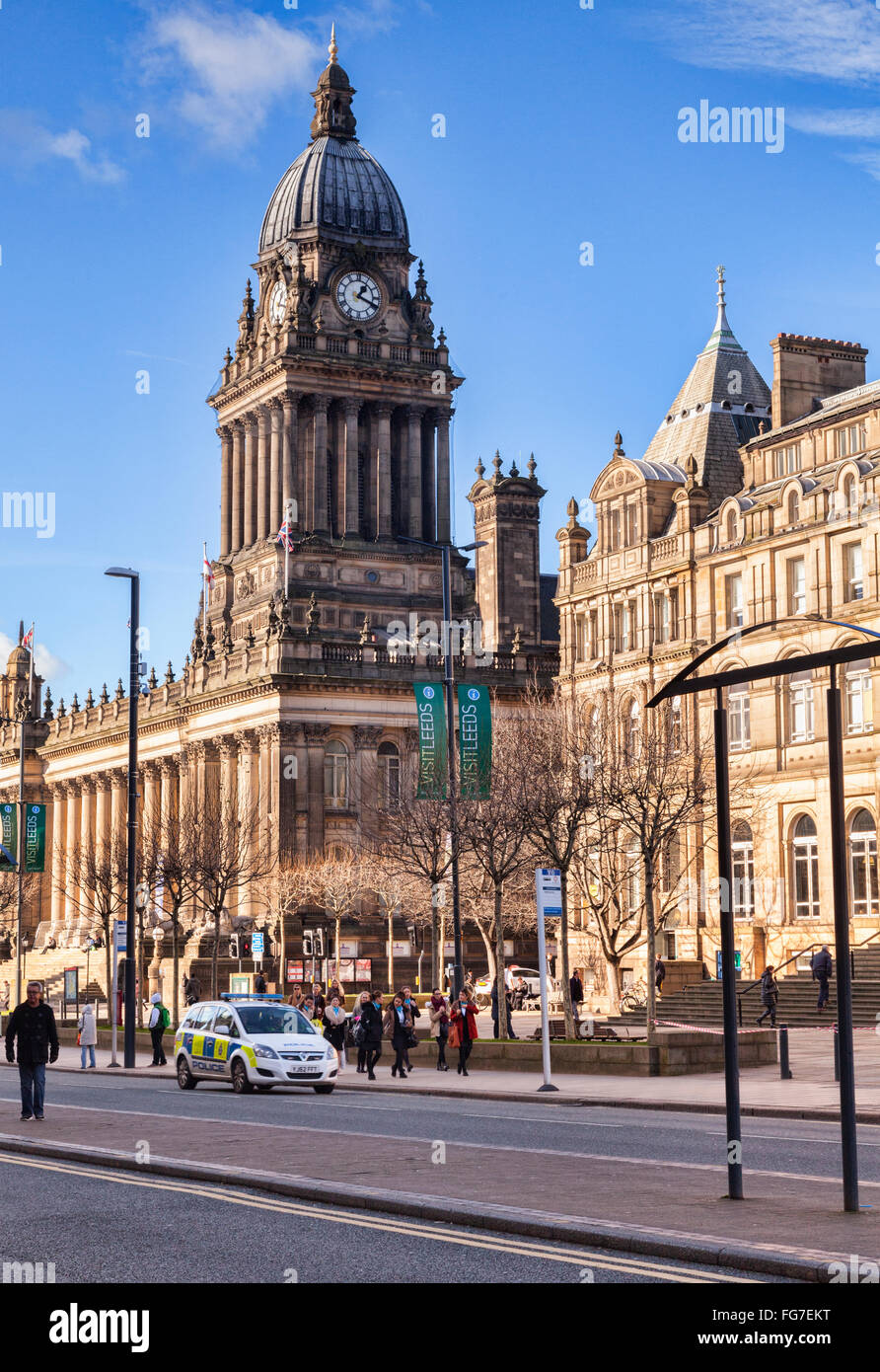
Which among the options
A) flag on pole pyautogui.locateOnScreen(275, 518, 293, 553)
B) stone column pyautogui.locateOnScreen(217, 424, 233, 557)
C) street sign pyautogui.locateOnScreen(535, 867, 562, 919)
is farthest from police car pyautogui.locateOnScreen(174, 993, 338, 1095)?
stone column pyautogui.locateOnScreen(217, 424, 233, 557)

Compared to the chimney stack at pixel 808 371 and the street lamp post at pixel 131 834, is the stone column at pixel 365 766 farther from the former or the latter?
the street lamp post at pixel 131 834

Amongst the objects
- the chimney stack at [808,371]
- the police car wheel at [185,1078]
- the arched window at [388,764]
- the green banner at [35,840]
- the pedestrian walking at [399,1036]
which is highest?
the chimney stack at [808,371]

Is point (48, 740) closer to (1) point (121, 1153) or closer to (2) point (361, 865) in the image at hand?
(2) point (361, 865)

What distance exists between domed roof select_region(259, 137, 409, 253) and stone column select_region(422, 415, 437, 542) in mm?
10599

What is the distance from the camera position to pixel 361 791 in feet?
301

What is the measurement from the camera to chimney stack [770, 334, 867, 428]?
6125 cm

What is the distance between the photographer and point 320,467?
102 metres

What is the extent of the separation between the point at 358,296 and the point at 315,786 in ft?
96.1

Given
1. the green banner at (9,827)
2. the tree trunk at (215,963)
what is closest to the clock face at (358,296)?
the green banner at (9,827)

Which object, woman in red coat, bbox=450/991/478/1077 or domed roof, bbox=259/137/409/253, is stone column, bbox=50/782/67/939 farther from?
woman in red coat, bbox=450/991/478/1077

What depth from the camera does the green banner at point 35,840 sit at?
66.3m

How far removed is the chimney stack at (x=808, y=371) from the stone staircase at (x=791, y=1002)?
1875cm

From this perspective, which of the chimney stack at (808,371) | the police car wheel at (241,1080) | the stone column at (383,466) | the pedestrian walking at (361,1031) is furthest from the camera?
the stone column at (383,466)

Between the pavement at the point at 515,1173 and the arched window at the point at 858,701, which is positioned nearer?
the pavement at the point at 515,1173
